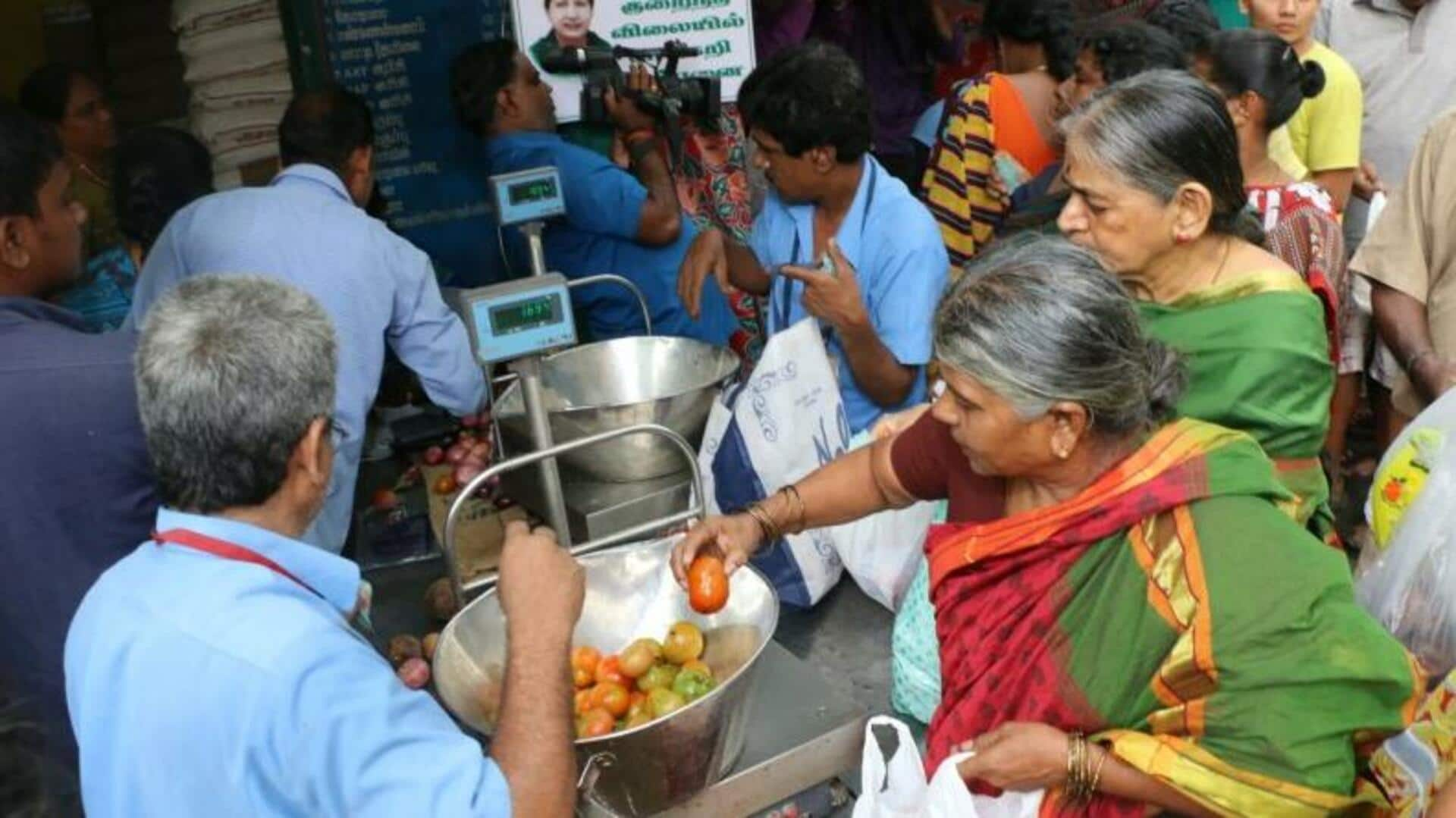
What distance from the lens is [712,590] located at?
1.90 metres

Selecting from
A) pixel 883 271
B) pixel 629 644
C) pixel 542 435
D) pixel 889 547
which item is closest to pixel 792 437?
pixel 889 547

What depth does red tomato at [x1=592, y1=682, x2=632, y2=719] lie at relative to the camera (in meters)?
1.86


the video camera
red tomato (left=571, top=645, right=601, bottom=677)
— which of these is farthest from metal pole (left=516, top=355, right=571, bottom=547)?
the video camera

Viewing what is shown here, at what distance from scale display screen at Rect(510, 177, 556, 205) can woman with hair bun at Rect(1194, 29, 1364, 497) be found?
145 centimetres

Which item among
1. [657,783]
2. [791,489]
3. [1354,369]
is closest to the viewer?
[657,783]

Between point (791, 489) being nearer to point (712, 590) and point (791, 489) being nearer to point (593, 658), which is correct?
point (712, 590)

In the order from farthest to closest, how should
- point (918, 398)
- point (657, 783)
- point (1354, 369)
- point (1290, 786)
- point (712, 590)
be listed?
point (1354, 369), point (918, 398), point (712, 590), point (657, 783), point (1290, 786)

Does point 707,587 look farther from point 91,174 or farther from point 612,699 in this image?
point 91,174

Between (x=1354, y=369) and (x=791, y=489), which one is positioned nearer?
(x=791, y=489)

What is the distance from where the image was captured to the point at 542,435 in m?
2.25

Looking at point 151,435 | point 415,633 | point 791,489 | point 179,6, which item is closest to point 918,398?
point 791,489

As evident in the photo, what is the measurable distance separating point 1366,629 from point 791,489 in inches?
36.7

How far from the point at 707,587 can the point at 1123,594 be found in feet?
2.06

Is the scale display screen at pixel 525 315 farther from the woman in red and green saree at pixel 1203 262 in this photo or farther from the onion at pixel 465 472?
the onion at pixel 465 472
